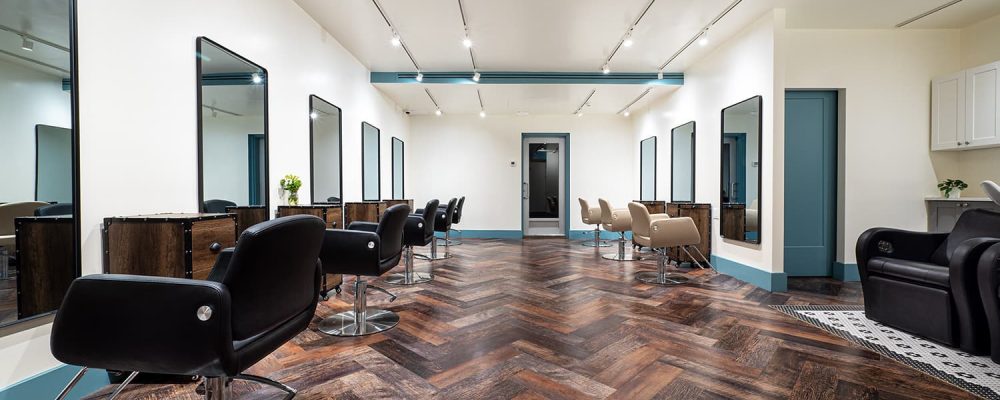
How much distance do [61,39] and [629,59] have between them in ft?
17.6

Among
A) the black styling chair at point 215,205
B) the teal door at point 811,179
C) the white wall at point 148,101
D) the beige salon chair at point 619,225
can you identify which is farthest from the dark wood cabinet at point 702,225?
the black styling chair at point 215,205

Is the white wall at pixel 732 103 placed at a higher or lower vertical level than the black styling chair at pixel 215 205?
higher

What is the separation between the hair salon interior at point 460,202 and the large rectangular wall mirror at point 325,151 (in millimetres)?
41

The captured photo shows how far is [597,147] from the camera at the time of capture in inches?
333

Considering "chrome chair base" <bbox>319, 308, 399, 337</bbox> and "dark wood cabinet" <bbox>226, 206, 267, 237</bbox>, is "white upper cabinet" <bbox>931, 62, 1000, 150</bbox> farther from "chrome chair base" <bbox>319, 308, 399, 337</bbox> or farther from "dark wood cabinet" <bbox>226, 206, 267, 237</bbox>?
"dark wood cabinet" <bbox>226, 206, 267, 237</bbox>

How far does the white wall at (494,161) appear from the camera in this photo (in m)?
8.47

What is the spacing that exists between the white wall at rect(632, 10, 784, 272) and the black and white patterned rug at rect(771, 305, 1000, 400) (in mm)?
912

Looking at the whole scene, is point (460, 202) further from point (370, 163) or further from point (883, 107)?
point (883, 107)

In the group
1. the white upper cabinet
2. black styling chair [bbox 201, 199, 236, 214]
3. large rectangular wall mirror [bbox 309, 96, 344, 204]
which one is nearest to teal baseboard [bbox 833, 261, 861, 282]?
the white upper cabinet

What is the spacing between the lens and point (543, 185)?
9.02 metres

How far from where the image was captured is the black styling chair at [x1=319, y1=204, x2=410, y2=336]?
2516 mm

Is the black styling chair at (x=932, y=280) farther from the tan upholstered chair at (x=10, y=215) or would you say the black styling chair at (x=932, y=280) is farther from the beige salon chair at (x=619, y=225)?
the tan upholstered chair at (x=10, y=215)

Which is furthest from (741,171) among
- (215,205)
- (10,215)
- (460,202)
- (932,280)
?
(10,215)

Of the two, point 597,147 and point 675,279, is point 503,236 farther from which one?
point 675,279
